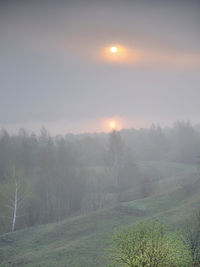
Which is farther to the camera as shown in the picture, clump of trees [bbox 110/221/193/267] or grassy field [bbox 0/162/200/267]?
grassy field [bbox 0/162/200/267]

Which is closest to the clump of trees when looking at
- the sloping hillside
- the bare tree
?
the sloping hillside

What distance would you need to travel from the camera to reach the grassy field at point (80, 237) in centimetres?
1953

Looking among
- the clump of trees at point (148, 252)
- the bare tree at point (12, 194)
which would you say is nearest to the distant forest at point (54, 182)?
the bare tree at point (12, 194)

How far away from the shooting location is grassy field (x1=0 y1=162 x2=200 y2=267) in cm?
1953

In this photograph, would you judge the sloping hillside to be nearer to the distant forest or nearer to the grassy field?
the grassy field

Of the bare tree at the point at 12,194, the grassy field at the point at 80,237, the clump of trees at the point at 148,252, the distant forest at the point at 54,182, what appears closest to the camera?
the clump of trees at the point at 148,252

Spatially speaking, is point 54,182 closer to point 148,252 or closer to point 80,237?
point 80,237

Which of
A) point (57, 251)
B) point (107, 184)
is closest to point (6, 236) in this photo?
point (57, 251)

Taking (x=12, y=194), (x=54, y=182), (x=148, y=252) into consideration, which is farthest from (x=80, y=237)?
(x=54, y=182)

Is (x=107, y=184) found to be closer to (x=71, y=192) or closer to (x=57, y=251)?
(x=71, y=192)

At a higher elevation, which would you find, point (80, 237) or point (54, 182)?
Result: point (54, 182)

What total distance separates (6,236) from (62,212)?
53.7 feet

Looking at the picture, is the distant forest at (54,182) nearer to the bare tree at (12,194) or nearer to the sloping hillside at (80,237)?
the bare tree at (12,194)

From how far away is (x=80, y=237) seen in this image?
2517 cm
